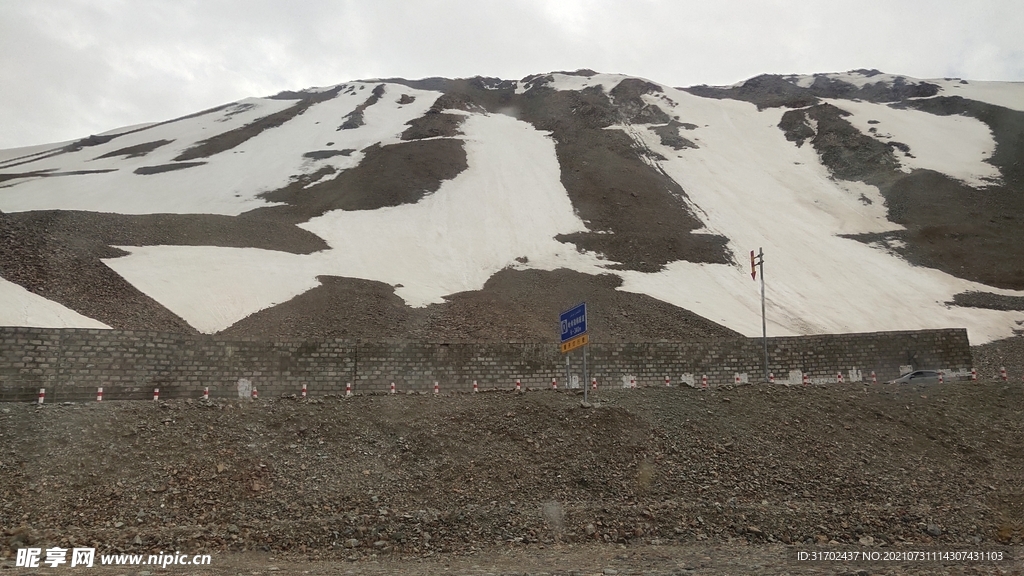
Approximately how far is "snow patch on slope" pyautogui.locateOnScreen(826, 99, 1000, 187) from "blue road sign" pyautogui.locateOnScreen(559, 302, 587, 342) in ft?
149

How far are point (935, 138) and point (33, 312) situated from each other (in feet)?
216

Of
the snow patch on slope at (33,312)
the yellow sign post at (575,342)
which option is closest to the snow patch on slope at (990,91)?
the yellow sign post at (575,342)

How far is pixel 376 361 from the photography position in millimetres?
16656

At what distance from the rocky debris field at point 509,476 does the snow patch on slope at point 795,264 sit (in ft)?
42.7

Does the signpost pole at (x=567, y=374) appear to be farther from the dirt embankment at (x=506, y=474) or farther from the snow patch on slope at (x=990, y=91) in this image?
the snow patch on slope at (x=990, y=91)

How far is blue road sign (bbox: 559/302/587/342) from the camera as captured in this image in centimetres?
1371

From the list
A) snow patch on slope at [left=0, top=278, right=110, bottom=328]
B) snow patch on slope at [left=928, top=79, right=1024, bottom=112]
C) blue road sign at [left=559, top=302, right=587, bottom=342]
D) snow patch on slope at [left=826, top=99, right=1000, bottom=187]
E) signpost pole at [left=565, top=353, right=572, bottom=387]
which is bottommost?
signpost pole at [left=565, top=353, right=572, bottom=387]

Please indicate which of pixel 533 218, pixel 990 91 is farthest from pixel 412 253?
pixel 990 91

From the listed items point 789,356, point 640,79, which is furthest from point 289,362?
point 640,79

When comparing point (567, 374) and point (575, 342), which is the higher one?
point (575, 342)

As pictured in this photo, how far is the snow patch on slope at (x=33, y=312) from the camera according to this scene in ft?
49.2

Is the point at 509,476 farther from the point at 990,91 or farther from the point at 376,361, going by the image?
the point at 990,91

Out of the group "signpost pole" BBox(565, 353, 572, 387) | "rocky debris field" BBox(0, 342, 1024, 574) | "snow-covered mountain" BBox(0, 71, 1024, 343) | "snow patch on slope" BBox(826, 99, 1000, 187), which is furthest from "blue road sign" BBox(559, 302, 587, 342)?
"snow patch on slope" BBox(826, 99, 1000, 187)

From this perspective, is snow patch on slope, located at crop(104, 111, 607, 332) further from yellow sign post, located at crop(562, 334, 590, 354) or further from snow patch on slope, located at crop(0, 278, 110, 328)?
yellow sign post, located at crop(562, 334, 590, 354)
